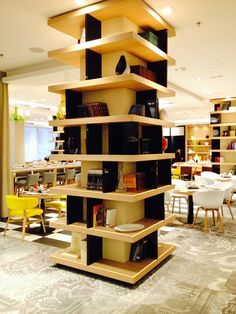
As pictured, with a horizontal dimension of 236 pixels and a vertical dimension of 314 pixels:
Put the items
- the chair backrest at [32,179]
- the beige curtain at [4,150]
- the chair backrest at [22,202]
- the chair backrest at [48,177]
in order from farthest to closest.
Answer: the chair backrest at [48,177] → the chair backrest at [32,179] → the beige curtain at [4,150] → the chair backrest at [22,202]

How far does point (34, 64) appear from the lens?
5.94 metres

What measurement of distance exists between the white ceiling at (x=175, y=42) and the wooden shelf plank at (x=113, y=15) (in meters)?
0.09

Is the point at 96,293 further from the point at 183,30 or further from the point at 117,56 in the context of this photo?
the point at 183,30

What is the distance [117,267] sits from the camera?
11.1 feet

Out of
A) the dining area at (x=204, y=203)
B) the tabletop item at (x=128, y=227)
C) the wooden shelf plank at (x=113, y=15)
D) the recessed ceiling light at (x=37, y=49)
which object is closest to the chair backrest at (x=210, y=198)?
the dining area at (x=204, y=203)

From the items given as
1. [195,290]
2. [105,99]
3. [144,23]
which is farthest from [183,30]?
[195,290]

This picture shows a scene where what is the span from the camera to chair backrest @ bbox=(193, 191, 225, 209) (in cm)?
523

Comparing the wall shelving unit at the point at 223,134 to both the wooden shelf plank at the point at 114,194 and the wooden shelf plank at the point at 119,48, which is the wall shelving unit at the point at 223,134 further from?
the wooden shelf plank at the point at 114,194

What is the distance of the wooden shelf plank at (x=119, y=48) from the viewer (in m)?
3.18

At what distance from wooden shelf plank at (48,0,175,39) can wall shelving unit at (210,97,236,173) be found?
5688 mm

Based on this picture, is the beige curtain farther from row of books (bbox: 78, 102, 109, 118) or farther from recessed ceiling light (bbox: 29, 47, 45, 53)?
row of books (bbox: 78, 102, 109, 118)

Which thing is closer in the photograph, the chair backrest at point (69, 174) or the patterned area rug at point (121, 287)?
the patterned area rug at point (121, 287)

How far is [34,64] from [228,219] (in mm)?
5059

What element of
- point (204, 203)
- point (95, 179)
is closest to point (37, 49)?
point (95, 179)
